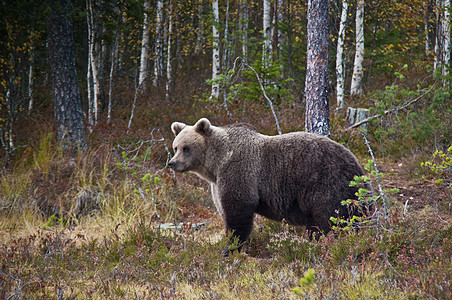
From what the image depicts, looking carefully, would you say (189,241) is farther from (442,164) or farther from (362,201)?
(442,164)

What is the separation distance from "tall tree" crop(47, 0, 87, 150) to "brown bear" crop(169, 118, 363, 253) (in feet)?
14.6

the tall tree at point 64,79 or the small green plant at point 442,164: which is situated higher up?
the tall tree at point 64,79

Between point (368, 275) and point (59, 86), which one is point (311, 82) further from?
point (59, 86)

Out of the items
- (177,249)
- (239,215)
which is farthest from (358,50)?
(177,249)

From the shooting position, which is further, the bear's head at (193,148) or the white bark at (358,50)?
the white bark at (358,50)

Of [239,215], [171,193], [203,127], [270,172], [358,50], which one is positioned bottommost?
[171,193]

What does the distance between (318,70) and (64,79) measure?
5921 mm

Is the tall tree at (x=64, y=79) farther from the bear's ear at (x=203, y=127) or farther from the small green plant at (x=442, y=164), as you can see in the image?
the small green plant at (x=442, y=164)

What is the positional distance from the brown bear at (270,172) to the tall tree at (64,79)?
446 centimetres

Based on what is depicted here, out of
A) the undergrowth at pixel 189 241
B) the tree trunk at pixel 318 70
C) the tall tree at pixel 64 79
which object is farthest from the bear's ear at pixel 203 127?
the tall tree at pixel 64 79

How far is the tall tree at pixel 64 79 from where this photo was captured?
9359 mm

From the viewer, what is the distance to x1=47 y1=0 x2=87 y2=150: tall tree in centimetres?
936

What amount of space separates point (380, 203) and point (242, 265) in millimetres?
3428

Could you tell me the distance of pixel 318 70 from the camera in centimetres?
693
